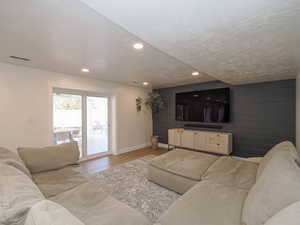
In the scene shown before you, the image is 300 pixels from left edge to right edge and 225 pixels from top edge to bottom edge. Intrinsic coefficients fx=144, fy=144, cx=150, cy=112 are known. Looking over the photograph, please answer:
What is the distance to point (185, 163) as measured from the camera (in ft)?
8.32

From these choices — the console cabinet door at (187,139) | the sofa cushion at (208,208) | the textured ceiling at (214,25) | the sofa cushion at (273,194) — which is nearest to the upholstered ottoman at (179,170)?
the sofa cushion at (208,208)

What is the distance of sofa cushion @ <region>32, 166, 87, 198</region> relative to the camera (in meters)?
1.59

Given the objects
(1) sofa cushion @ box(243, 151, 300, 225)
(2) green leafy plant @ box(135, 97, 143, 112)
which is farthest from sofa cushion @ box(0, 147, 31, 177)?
(2) green leafy plant @ box(135, 97, 143, 112)

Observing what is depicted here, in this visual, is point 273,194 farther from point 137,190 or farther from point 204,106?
point 204,106

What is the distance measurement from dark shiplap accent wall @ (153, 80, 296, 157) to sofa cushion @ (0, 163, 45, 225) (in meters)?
4.56

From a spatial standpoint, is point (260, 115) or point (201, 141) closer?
point (260, 115)

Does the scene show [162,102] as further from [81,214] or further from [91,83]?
[81,214]

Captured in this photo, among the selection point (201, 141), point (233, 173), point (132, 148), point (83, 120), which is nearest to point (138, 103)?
point (132, 148)

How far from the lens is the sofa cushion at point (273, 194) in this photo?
96 centimetres

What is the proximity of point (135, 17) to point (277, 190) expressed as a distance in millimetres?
1696

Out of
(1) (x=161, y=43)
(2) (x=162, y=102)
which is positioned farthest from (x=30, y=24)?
(2) (x=162, y=102)

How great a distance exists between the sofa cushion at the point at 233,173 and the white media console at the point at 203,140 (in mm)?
1576

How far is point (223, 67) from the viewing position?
8.31 feet

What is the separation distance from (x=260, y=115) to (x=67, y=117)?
512cm
